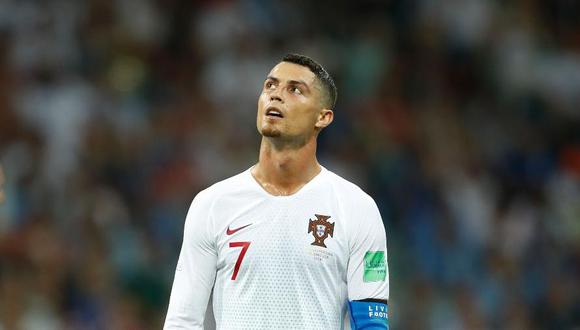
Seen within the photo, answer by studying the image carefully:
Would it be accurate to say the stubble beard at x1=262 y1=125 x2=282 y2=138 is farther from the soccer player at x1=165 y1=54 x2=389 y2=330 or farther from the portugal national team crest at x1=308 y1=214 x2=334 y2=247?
the portugal national team crest at x1=308 y1=214 x2=334 y2=247

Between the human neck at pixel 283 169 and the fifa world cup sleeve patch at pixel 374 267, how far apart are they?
493 millimetres

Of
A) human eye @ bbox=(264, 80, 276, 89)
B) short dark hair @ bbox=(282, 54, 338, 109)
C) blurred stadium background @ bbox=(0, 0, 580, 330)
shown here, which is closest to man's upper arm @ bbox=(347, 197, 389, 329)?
short dark hair @ bbox=(282, 54, 338, 109)

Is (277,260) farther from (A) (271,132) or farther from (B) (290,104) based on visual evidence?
(B) (290,104)

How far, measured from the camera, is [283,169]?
585 cm

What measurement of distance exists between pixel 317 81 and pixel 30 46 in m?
7.24

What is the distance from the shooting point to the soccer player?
5637 millimetres

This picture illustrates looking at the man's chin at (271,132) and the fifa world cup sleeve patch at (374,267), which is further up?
the man's chin at (271,132)

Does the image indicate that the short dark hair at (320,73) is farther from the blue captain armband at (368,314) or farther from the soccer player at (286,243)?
the blue captain armband at (368,314)

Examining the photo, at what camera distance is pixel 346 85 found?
12555 millimetres

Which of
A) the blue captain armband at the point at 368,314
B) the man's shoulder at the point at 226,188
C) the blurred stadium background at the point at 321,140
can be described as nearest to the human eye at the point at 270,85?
the man's shoulder at the point at 226,188

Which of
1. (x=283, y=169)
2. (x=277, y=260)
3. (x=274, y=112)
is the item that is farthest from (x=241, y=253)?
(x=274, y=112)

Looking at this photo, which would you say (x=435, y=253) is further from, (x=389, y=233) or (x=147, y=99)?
(x=147, y=99)

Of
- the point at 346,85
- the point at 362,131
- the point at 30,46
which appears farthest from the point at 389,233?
the point at 30,46

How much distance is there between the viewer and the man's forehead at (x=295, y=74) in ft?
19.1
